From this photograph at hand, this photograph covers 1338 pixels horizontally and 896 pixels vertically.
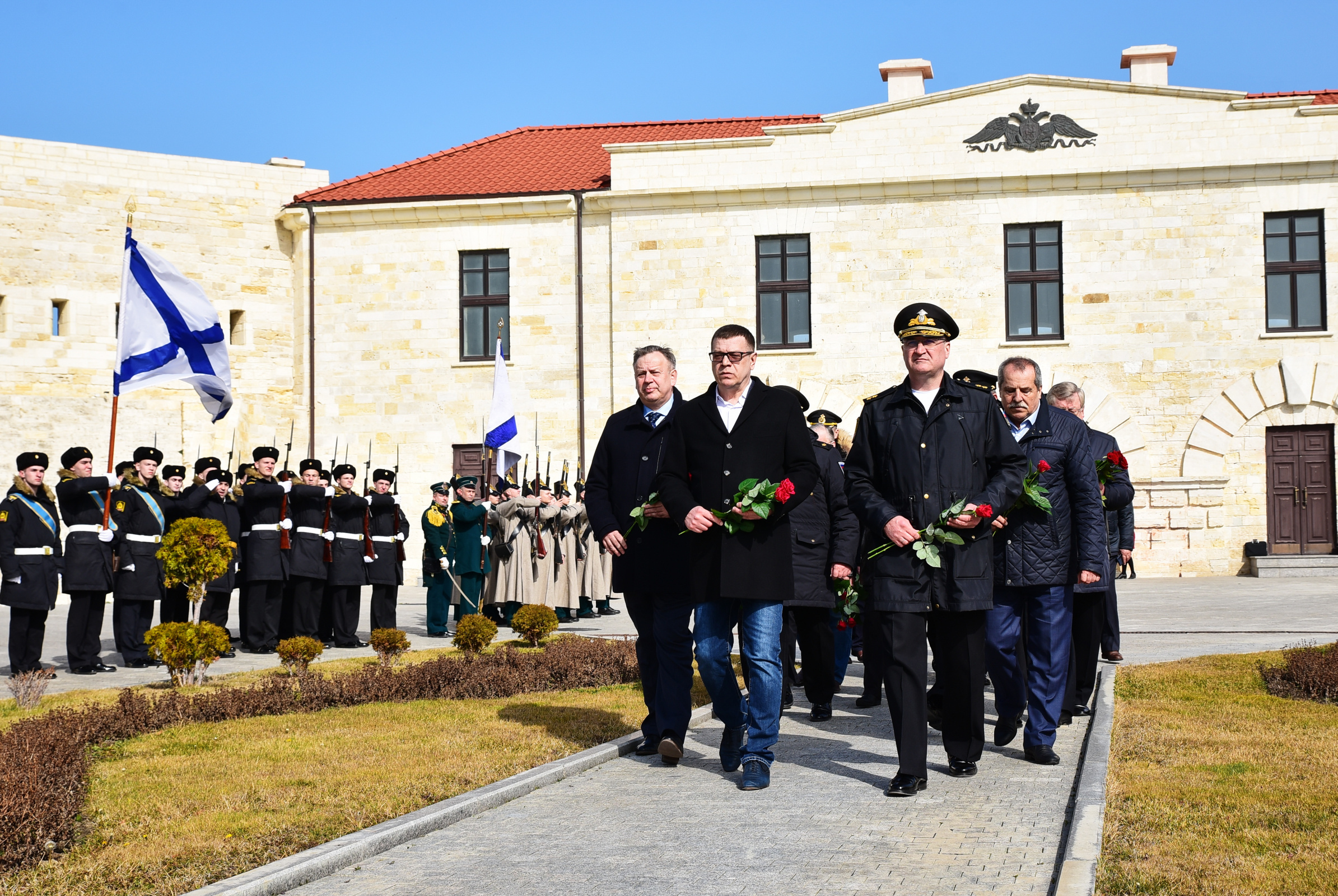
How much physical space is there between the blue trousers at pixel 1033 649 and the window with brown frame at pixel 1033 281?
61.5 feet

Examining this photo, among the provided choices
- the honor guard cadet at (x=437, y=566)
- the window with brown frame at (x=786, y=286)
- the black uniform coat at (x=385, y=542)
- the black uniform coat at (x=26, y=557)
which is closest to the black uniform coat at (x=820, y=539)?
the black uniform coat at (x=26, y=557)

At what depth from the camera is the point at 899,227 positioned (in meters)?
25.9

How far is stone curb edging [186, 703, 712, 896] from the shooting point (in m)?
4.80

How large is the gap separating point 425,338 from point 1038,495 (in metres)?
21.7

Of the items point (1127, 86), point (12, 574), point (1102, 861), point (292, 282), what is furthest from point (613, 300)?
point (1102, 861)

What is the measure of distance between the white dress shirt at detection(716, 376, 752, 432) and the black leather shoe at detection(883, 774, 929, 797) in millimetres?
1809

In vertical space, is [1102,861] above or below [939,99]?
below

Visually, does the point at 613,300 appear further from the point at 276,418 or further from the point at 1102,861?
the point at 1102,861

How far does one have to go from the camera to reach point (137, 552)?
13.1 metres

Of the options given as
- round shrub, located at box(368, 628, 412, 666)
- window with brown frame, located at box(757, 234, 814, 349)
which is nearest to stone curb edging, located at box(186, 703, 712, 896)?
round shrub, located at box(368, 628, 412, 666)

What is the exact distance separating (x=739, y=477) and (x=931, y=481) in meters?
0.90

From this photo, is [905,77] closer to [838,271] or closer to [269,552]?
[838,271]

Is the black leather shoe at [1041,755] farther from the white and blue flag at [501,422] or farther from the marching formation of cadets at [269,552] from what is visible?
the white and blue flag at [501,422]

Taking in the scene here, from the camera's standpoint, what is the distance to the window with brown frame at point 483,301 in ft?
90.3
